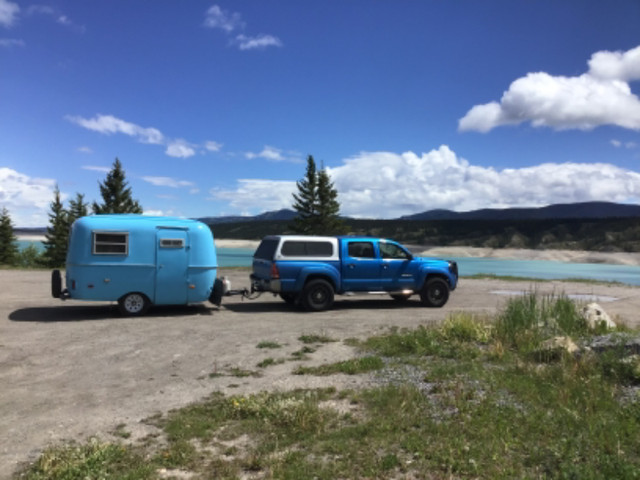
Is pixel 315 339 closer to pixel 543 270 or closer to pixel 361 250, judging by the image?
pixel 361 250

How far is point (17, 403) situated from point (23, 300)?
1097cm

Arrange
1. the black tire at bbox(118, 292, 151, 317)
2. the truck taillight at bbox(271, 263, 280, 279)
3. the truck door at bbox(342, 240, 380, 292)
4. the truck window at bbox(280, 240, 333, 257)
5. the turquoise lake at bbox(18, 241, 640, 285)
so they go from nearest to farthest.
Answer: the black tire at bbox(118, 292, 151, 317) → the truck taillight at bbox(271, 263, 280, 279) → the truck window at bbox(280, 240, 333, 257) → the truck door at bbox(342, 240, 380, 292) → the turquoise lake at bbox(18, 241, 640, 285)

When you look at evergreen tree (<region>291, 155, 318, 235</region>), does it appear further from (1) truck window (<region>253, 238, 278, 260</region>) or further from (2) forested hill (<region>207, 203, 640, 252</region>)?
(1) truck window (<region>253, 238, 278, 260</region>)

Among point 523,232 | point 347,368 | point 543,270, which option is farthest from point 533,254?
point 347,368

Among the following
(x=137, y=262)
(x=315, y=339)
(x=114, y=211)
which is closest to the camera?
(x=315, y=339)

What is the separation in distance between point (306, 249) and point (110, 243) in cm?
540

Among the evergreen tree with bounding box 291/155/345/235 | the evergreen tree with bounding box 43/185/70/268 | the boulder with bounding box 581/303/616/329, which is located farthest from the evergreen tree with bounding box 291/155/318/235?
the boulder with bounding box 581/303/616/329

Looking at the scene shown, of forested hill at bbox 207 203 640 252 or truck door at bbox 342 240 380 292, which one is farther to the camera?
forested hill at bbox 207 203 640 252

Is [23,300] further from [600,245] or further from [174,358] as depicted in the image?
[600,245]

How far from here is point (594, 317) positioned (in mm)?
10023

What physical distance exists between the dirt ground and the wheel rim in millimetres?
326

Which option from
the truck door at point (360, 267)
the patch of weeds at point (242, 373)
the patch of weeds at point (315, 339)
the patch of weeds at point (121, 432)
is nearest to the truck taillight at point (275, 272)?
the truck door at point (360, 267)

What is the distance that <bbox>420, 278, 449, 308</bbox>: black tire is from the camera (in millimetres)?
15008

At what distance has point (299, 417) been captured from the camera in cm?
508
